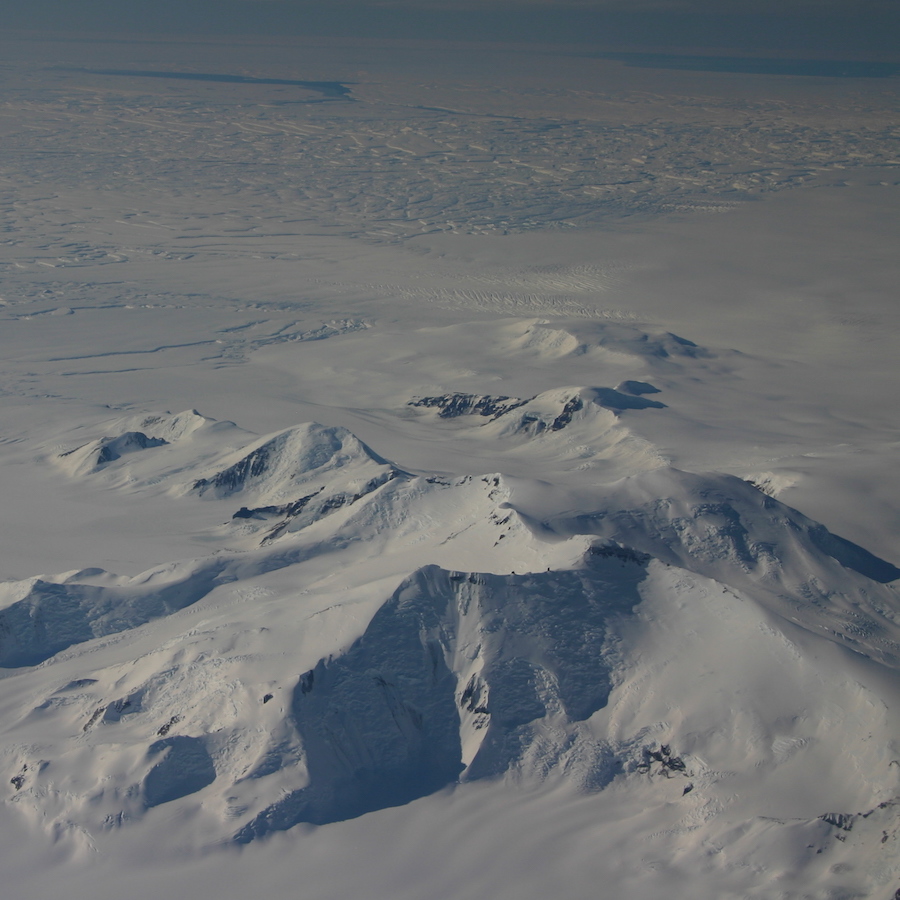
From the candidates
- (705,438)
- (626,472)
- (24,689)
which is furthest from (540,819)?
(705,438)

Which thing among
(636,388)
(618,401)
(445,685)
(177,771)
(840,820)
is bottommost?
(636,388)

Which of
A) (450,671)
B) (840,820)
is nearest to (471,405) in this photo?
(450,671)

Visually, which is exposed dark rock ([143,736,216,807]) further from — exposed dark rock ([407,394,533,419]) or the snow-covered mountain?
exposed dark rock ([407,394,533,419])

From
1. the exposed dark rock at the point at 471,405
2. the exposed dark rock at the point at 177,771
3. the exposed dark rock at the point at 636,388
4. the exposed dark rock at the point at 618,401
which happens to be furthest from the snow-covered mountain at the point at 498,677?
the exposed dark rock at the point at 636,388

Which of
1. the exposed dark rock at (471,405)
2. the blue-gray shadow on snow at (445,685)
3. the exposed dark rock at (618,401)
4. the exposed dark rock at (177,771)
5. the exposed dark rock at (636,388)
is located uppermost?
the blue-gray shadow on snow at (445,685)

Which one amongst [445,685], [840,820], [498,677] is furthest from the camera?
[445,685]

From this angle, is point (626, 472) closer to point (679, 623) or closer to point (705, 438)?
point (705, 438)

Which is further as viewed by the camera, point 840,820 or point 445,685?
point 445,685

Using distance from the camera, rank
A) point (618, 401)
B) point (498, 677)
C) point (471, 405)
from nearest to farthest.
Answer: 1. point (498, 677)
2. point (618, 401)
3. point (471, 405)

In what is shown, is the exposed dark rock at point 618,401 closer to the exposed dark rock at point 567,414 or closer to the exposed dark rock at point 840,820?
the exposed dark rock at point 567,414

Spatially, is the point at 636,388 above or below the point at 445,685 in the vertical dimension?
below

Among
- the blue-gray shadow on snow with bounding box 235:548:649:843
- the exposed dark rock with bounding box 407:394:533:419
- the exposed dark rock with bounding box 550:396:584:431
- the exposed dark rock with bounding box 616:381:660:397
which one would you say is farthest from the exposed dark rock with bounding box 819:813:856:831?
the exposed dark rock with bounding box 616:381:660:397

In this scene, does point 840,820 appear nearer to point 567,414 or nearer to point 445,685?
→ point 445,685
